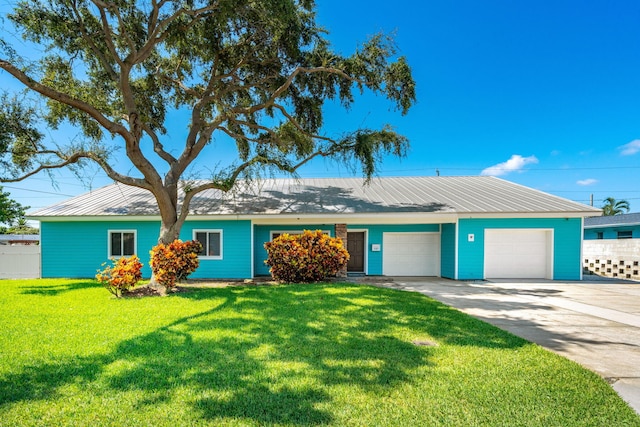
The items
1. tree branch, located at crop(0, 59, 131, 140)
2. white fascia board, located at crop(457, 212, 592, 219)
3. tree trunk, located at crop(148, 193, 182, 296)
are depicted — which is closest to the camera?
tree branch, located at crop(0, 59, 131, 140)

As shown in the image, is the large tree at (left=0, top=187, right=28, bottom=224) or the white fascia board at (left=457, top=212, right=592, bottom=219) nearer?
the white fascia board at (left=457, top=212, right=592, bottom=219)

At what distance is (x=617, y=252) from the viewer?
505 inches

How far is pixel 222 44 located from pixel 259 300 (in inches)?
318

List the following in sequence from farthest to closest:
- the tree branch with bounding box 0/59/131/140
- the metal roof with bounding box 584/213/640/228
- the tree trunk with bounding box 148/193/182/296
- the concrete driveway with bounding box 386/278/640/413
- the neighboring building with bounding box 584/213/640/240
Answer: the neighboring building with bounding box 584/213/640/240 → the metal roof with bounding box 584/213/640/228 → the tree trunk with bounding box 148/193/182/296 → the tree branch with bounding box 0/59/131/140 → the concrete driveway with bounding box 386/278/640/413

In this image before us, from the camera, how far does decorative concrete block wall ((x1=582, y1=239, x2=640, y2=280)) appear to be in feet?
39.9

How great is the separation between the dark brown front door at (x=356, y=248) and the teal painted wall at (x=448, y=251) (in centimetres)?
317

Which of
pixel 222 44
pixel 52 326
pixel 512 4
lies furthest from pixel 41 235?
pixel 512 4

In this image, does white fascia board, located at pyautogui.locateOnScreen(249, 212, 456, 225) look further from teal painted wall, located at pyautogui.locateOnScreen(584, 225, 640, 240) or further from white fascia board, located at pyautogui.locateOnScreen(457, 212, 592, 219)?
teal painted wall, located at pyautogui.locateOnScreen(584, 225, 640, 240)

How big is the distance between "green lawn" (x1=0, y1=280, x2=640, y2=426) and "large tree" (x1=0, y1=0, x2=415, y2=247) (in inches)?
200

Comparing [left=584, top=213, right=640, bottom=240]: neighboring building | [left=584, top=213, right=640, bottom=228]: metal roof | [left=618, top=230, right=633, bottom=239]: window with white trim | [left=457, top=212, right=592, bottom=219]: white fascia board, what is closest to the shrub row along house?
[left=457, top=212, right=592, bottom=219]: white fascia board

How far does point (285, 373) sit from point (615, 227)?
22.0 metres

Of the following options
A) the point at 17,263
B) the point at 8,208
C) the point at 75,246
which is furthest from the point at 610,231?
the point at 8,208

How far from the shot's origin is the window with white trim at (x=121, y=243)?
11.7m

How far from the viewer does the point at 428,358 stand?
3.77m
